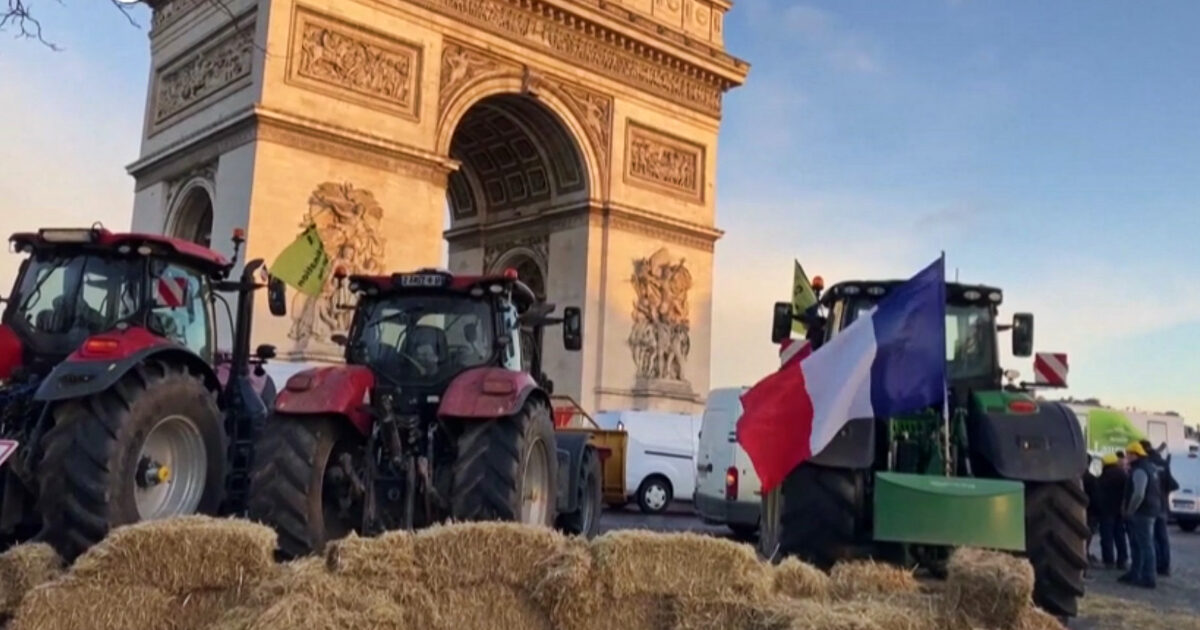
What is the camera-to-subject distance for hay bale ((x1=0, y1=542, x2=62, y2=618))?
4.20m

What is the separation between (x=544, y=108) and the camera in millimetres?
23000

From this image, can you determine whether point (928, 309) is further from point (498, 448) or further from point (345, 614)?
point (345, 614)

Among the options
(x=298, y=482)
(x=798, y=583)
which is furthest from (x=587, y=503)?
(x=798, y=583)

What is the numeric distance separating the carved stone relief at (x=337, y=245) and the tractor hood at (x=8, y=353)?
11.4 m

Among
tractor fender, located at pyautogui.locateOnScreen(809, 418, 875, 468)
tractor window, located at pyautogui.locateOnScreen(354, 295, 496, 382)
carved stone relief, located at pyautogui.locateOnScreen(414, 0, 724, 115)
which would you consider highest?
carved stone relief, located at pyautogui.locateOnScreen(414, 0, 724, 115)

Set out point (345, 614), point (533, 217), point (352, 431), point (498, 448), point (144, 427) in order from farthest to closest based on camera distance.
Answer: point (533, 217) < point (352, 431) < point (498, 448) < point (144, 427) < point (345, 614)

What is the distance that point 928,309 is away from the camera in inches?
233

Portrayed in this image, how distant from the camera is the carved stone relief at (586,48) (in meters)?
21.6

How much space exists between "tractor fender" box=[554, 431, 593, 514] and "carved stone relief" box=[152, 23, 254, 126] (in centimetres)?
1245

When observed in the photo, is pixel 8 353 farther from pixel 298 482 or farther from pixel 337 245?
pixel 337 245

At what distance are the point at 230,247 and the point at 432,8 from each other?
6376mm

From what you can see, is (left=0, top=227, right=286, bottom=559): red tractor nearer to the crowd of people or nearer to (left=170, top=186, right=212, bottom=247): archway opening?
the crowd of people

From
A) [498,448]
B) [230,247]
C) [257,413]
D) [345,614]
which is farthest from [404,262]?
[345,614]

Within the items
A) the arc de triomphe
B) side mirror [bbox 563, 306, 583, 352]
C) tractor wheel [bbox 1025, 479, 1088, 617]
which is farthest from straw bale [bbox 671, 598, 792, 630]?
the arc de triomphe
